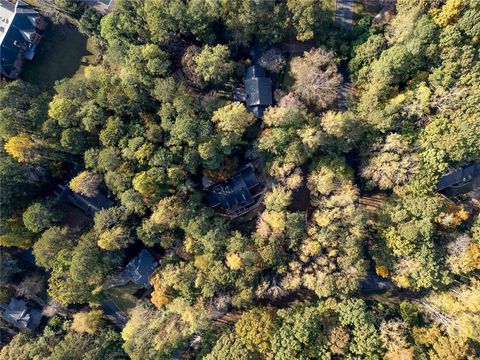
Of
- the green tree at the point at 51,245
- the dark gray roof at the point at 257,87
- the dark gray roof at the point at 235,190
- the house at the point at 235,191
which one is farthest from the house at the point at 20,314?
the dark gray roof at the point at 257,87

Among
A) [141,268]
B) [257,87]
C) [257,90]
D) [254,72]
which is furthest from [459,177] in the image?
[141,268]

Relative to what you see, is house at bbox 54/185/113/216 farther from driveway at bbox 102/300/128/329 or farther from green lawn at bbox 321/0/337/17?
green lawn at bbox 321/0/337/17

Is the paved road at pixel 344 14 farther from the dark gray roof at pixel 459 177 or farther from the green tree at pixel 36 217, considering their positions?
the green tree at pixel 36 217

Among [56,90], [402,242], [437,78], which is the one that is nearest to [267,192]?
[402,242]

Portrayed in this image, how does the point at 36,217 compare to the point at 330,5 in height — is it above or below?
below

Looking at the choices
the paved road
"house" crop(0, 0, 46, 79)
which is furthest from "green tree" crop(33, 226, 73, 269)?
the paved road

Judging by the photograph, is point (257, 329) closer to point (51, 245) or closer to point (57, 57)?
point (51, 245)
